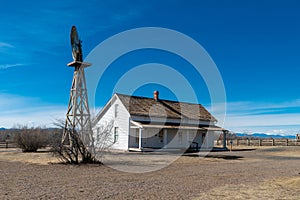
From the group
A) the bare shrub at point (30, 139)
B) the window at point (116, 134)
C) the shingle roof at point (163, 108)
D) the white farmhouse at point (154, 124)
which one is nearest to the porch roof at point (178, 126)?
the white farmhouse at point (154, 124)

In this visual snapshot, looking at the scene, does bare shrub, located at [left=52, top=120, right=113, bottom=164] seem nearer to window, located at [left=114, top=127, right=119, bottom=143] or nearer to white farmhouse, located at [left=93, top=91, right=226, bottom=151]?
white farmhouse, located at [left=93, top=91, right=226, bottom=151]

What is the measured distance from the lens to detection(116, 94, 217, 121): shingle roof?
30.1 metres

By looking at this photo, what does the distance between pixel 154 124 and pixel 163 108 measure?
11.5ft

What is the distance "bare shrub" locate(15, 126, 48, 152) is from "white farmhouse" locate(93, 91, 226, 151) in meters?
5.58

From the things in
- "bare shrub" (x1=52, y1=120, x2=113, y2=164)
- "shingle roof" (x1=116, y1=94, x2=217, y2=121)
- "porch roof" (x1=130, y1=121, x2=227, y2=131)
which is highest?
"shingle roof" (x1=116, y1=94, x2=217, y2=121)

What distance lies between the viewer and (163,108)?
3259 cm

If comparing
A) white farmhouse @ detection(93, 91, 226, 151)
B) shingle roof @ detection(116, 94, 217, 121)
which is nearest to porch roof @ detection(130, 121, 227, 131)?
white farmhouse @ detection(93, 91, 226, 151)

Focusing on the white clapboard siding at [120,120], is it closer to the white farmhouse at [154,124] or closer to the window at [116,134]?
the white farmhouse at [154,124]

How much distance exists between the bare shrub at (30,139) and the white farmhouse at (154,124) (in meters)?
5.58

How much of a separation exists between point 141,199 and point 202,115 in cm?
2869

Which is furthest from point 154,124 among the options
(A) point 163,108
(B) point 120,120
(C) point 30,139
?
(C) point 30,139

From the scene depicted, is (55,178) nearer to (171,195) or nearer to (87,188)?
(87,188)

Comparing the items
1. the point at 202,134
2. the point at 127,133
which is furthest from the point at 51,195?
the point at 202,134

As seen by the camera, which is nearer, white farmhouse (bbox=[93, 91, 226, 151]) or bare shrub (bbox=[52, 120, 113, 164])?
bare shrub (bbox=[52, 120, 113, 164])
